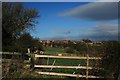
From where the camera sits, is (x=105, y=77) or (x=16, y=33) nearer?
(x=105, y=77)

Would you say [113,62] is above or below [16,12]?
below

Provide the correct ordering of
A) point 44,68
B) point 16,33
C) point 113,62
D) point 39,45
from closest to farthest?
point 113,62 → point 44,68 → point 39,45 → point 16,33

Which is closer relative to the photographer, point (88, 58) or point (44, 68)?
point (88, 58)

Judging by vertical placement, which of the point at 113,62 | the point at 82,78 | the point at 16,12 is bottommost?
the point at 82,78

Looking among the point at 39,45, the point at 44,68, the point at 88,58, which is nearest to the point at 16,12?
the point at 39,45

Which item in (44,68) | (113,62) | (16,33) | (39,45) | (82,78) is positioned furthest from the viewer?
(16,33)

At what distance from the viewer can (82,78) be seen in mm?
13078

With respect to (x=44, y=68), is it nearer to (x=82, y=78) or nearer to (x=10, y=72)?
(x=82, y=78)

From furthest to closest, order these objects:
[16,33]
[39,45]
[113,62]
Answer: [16,33], [39,45], [113,62]

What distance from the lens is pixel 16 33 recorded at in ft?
120

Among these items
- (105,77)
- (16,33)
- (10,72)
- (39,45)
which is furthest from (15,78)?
(16,33)

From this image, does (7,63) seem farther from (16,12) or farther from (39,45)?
(16,12)

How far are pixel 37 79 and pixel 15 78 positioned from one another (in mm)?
2219

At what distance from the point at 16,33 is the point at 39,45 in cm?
708
